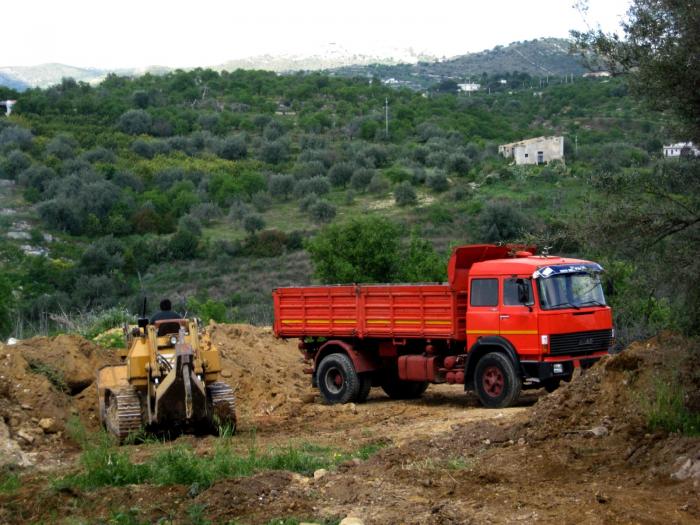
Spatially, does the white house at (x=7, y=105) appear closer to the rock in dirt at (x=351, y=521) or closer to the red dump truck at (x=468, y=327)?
the red dump truck at (x=468, y=327)

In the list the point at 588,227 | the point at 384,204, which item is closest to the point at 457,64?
the point at 384,204

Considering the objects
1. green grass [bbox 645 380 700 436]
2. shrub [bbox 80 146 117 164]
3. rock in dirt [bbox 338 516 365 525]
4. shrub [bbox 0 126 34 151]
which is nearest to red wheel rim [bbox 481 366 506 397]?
green grass [bbox 645 380 700 436]

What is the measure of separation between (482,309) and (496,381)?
1228 millimetres

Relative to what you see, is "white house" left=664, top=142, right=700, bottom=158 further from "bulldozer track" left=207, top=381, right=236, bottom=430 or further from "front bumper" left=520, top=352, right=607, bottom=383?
"bulldozer track" left=207, top=381, right=236, bottom=430

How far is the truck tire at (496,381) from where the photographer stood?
16.5 metres

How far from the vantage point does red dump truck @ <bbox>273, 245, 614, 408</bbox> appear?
16.5 meters

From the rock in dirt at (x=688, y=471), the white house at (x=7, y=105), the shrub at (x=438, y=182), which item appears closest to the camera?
the rock in dirt at (x=688, y=471)

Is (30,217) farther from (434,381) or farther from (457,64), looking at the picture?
(457,64)

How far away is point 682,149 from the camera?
11008 millimetres

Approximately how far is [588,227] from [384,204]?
47.8 m

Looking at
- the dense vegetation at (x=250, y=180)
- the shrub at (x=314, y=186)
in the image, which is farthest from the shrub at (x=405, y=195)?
the shrub at (x=314, y=186)

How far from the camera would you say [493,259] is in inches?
704

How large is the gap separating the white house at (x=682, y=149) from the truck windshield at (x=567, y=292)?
14.8ft

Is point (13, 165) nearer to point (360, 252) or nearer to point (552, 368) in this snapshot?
point (360, 252)
